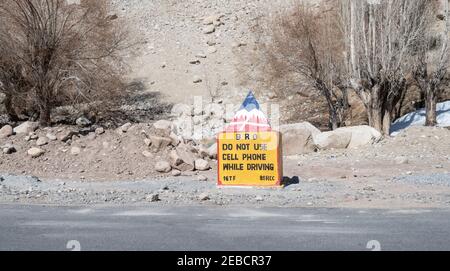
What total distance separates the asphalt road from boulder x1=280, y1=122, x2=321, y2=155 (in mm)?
10776

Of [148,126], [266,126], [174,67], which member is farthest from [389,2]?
[174,67]

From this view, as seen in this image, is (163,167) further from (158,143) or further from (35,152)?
(35,152)

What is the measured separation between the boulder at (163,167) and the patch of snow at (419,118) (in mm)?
15303

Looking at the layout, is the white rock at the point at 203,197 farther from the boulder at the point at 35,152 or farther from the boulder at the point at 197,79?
the boulder at the point at 197,79

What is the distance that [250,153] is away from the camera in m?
13.2

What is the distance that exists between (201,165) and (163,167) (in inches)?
44.8

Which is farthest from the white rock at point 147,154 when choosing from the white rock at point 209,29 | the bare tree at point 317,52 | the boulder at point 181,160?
the white rock at point 209,29

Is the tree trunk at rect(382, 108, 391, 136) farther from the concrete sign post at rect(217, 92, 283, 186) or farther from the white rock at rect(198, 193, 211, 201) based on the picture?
the white rock at rect(198, 193, 211, 201)

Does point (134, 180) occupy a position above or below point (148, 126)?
below

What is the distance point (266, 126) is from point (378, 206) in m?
3.23

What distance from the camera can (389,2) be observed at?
82.7ft

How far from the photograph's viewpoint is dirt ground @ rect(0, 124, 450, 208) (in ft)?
39.3

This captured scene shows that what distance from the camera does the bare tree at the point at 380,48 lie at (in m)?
25.2

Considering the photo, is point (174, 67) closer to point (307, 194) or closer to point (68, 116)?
point (68, 116)
